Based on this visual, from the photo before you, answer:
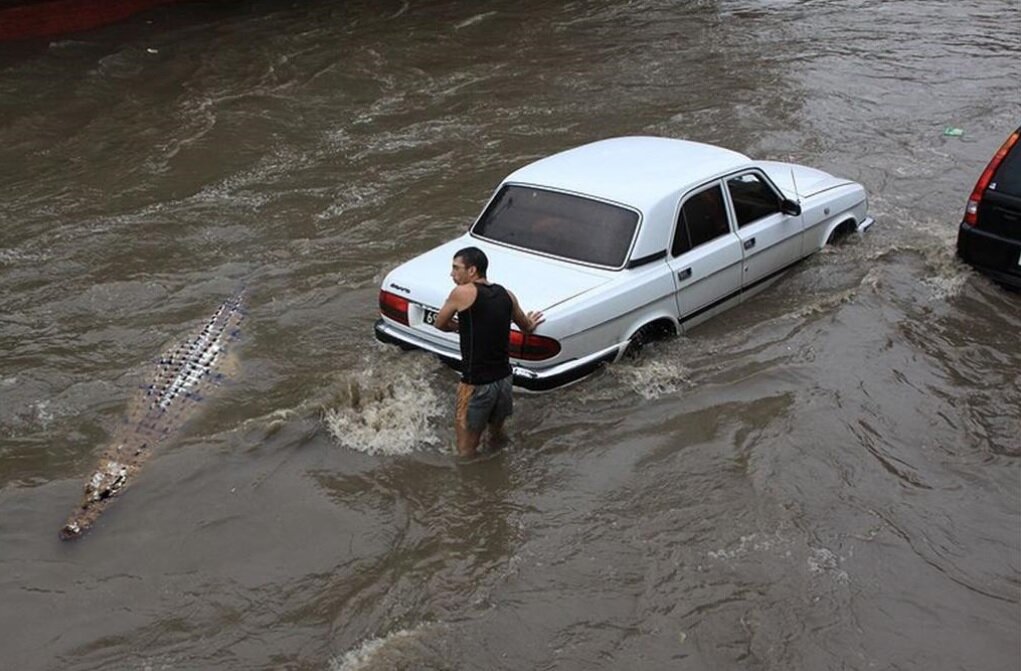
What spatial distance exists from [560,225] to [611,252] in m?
0.47

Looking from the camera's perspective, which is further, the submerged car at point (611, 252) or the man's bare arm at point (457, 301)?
the submerged car at point (611, 252)

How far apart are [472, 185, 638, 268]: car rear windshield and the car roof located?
0.32ft

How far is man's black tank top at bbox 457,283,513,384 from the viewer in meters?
6.10

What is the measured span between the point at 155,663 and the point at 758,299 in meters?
5.39

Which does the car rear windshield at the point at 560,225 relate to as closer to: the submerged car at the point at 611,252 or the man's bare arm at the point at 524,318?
the submerged car at the point at 611,252

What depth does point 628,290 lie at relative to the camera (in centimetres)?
717

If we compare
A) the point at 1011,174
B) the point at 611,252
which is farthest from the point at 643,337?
the point at 1011,174

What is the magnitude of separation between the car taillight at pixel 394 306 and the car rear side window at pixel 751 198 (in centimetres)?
270

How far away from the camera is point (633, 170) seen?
7.92 metres

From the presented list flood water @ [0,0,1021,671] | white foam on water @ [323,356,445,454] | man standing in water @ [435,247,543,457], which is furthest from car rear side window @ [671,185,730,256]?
white foam on water @ [323,356,445,454]

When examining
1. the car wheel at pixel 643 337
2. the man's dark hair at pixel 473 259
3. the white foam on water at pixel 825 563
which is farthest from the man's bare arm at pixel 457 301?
the white foam on water at pixel 825 563

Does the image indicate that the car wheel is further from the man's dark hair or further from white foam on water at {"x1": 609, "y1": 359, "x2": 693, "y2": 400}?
the man's dark hair

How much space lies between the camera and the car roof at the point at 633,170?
25.0 feet

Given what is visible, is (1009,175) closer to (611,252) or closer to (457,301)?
(611,252)
